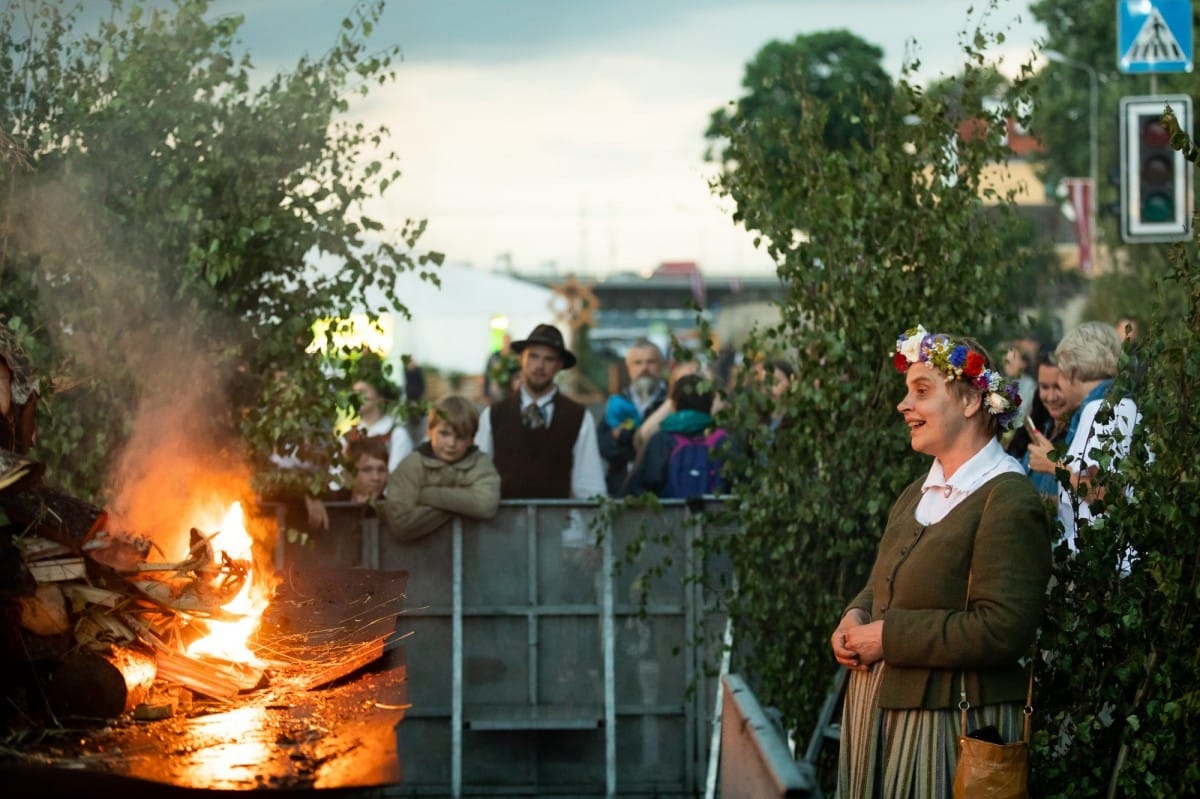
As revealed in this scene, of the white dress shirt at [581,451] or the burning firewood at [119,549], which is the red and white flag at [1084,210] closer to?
the white dress shirt at [581,451]

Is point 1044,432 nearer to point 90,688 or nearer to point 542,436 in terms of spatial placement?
point 542,436

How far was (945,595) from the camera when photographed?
15.7 feet

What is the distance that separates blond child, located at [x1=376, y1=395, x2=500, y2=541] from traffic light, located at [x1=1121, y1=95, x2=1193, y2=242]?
5292 mm

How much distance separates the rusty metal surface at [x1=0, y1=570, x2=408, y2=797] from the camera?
3914 millimetres

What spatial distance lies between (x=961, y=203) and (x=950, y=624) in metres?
2.99

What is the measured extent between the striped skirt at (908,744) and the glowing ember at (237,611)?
1.87 m

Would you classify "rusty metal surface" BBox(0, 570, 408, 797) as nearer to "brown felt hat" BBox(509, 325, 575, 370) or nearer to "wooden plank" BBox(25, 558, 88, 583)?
"wooden plank" BBox(25, 558, 88, 583)

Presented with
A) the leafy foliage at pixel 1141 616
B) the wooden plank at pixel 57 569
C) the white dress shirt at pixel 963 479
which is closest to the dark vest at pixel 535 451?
the wooden plank at pixel 57 569

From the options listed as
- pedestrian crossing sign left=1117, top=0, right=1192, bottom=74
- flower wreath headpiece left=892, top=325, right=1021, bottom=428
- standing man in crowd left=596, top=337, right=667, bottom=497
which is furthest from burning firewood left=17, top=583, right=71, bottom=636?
pedestrian crossing sign left=1117, top=0, right=1192, bottom=74

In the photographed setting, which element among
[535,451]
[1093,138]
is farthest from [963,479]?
[1093,138]

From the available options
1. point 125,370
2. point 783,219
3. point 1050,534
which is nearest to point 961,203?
point 783,219

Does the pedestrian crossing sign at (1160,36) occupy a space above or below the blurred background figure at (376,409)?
above

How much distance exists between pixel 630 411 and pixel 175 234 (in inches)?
217

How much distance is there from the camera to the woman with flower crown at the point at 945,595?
15.2ft
